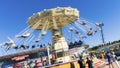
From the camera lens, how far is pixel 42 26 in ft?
127

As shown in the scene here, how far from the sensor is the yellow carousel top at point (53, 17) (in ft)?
115

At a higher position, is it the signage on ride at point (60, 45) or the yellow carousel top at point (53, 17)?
the yellow carousel top at point (53, 17)

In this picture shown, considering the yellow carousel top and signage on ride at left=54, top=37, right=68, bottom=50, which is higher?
the yellow carousel top

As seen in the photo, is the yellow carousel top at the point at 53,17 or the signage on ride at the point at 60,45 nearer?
the yellow carousel top at the point at 53,17

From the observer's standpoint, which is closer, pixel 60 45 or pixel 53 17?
pixel 53 17

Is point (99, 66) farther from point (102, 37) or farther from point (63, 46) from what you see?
point (102, 37)

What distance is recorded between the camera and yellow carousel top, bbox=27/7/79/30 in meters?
34.9

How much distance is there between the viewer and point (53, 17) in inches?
1385

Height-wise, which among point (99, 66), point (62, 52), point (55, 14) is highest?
point (55, 14)

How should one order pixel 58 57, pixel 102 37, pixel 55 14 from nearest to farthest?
pixel 55 14 → pixel 58 57 → pixel 102 37

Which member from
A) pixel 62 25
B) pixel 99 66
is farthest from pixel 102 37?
pixel 99 66

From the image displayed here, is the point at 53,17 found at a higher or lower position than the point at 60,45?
higher

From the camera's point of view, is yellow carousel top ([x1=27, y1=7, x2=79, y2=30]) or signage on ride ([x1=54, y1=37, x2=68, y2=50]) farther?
signage on ride ([x1=54, y1=37, x2=68, y2=50])

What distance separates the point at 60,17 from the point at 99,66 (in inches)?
411
